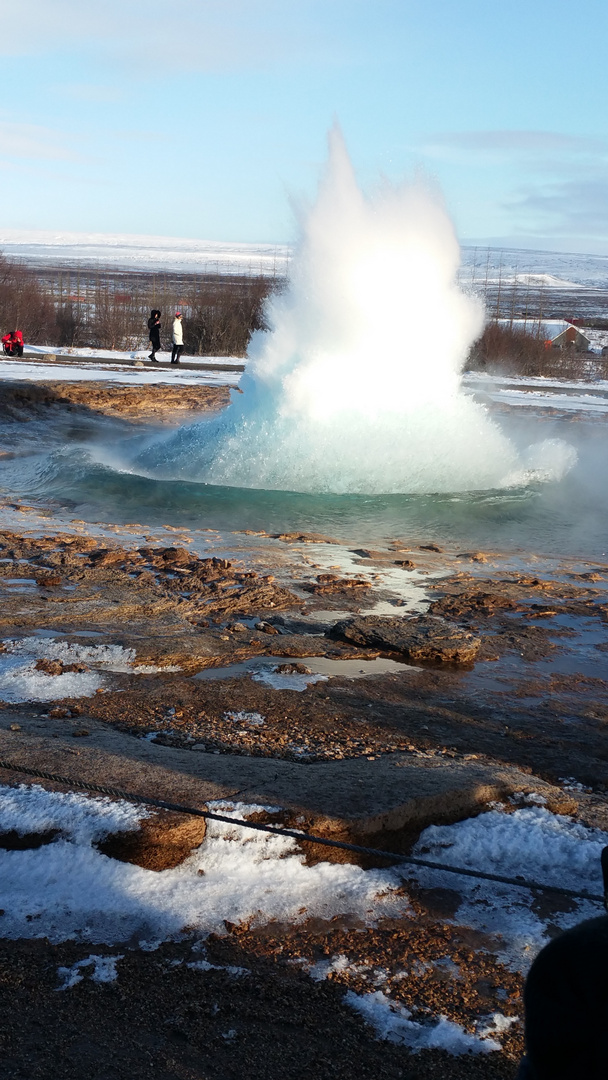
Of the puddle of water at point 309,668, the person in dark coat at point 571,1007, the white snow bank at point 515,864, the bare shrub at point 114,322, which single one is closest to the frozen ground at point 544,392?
the bare shrub at point 114,322

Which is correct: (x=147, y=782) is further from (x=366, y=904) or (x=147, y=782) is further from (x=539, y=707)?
(x=539, y=707)

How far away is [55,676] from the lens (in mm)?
5316

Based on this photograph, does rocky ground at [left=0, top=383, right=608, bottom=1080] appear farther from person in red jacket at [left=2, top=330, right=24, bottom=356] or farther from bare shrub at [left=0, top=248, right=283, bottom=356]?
bare shrub at [left=0, top=248, right=283, bottom=356]

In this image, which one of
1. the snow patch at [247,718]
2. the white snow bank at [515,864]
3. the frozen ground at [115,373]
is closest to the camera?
the white snow bank at [515,864]

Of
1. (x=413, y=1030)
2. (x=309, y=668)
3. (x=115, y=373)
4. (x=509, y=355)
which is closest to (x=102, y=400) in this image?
(x=115, y=373)

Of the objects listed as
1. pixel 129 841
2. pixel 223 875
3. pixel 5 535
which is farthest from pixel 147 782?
pixel 5 535

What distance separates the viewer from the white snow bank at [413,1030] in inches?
102

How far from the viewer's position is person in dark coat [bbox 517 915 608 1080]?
1.17 meters

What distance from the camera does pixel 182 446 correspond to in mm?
12953

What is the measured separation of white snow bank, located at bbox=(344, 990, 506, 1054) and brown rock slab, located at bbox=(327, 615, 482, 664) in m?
3.49

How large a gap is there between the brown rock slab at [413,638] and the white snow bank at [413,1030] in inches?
137

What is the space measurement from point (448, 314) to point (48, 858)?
10648 millimetres

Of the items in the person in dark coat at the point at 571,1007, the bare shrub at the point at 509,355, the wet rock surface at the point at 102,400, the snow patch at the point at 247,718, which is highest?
the bare shrub at the point at 509,355

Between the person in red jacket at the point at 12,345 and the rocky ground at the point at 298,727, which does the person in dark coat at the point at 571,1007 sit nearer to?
the rocky ground at the point at 298,727
